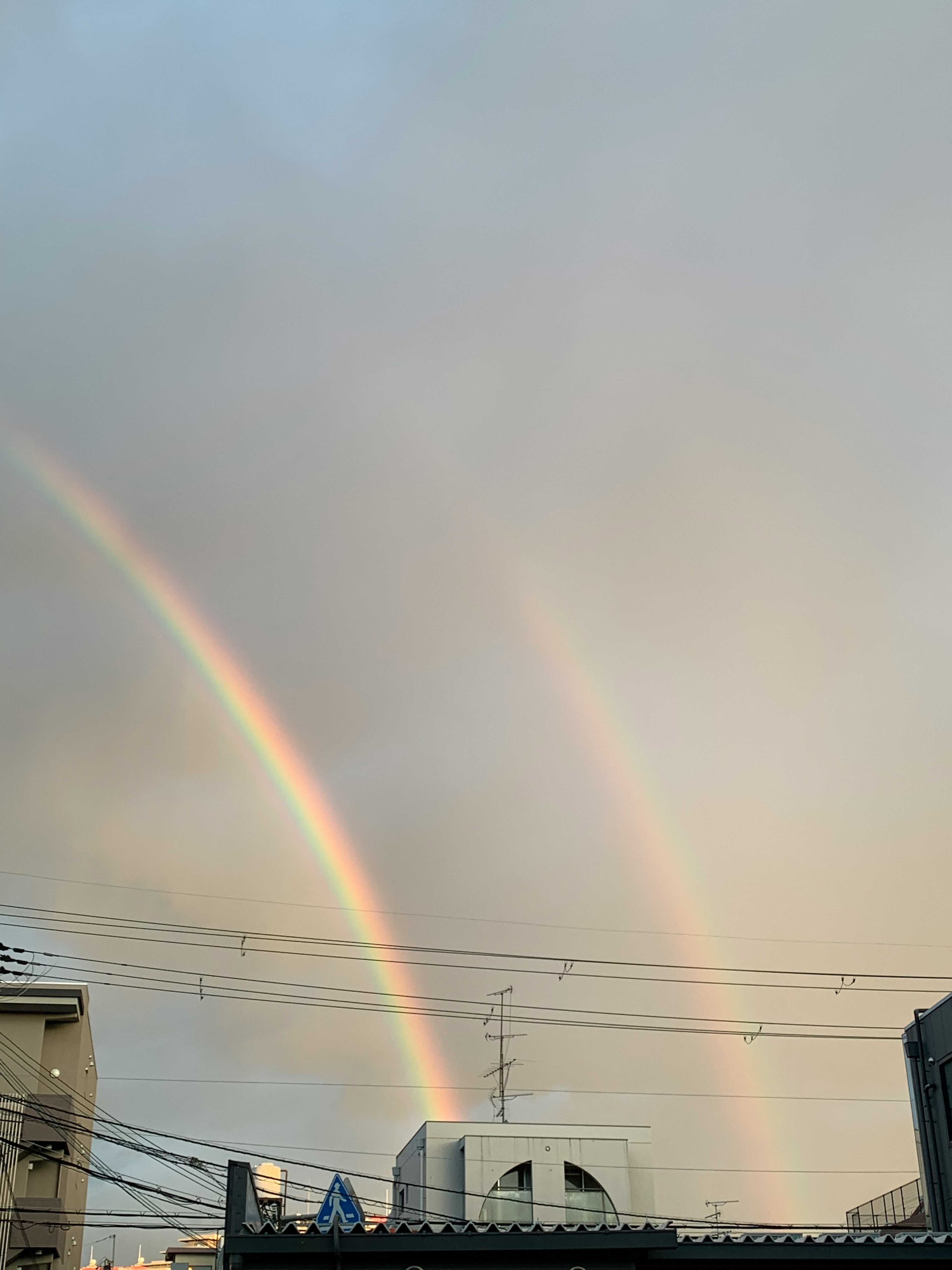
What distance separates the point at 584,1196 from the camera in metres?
72.1

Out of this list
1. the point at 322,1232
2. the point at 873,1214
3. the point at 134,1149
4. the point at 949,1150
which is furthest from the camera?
the point at 873,1214

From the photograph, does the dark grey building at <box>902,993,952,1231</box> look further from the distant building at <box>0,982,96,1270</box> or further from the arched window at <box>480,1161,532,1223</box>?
A: the distant building at <box>0,982,96,1270</box>

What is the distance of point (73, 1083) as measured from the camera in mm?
77188

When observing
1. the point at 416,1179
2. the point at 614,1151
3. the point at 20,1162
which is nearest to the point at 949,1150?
the point at 614,1151

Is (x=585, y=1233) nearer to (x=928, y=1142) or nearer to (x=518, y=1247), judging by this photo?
(x=518, y=1247)

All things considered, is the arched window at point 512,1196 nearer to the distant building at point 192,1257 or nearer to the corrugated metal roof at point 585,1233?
the distant building at point 192,1257

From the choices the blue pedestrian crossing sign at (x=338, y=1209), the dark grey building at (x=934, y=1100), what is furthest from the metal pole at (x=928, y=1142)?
the blue pedestrian crossing sign at (x=338, y=1209)

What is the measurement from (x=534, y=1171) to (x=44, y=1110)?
27.8 m

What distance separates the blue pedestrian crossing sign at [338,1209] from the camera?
20531 mm

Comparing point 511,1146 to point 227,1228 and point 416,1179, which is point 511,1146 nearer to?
point 416,1179

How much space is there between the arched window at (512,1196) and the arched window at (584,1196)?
218 centimetres

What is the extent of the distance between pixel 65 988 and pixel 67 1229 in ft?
47.5

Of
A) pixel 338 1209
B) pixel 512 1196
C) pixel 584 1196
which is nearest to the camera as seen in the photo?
pixel 338 1209

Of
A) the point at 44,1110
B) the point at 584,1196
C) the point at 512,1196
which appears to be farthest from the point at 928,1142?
the point at 44,1110
